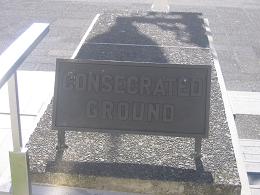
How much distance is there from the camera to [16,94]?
9.07 ft

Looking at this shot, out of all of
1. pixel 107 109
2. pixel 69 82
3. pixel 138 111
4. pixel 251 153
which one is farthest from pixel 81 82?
pixel 251 153

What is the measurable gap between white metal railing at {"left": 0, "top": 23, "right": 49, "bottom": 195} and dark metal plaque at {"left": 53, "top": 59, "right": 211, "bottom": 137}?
0.61 m

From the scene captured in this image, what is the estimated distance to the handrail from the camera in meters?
2.45

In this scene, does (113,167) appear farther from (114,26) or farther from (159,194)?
(114,26)

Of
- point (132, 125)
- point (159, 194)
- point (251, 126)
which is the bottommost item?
point (251, 126)

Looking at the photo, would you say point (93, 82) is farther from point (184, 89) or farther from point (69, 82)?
point (184, 89)

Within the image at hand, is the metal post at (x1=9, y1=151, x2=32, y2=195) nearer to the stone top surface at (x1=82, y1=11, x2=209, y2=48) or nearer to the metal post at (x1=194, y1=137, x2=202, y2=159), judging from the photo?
the metal post at (x1=194, y1=137, x2=202, y2=159)

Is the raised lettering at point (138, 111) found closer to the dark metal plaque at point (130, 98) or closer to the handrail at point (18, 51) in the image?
the dark metal plaque at point (130, 98)

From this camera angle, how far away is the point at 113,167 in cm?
355

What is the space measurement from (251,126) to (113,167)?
12.6 feet

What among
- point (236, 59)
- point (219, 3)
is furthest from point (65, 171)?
point (219, 3)

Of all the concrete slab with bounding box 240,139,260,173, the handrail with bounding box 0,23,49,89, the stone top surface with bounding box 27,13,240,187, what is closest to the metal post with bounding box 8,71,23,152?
the handrail with bounding box 0,23,49,89

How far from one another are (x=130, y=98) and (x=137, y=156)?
0.51 metres

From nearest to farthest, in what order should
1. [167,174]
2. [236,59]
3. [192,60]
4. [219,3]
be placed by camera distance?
[167,174]
[192,60]
[236,59]
[219,3]
